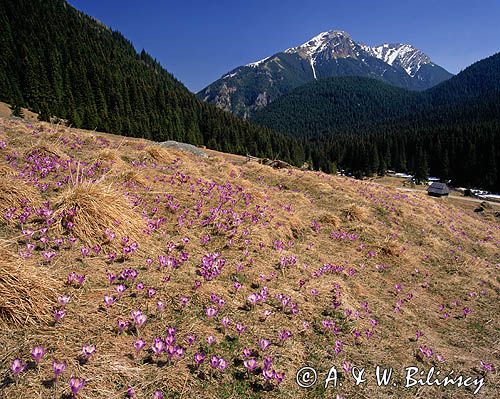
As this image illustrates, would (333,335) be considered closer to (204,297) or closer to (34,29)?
(204,297)

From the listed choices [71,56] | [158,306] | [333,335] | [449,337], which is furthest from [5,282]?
[71,56]

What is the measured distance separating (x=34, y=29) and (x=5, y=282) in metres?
149

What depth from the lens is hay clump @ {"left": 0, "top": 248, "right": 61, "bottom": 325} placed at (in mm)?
3309

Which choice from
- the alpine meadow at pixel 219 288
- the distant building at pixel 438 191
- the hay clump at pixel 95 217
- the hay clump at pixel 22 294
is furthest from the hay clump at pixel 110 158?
the distant building at pixel 438 191

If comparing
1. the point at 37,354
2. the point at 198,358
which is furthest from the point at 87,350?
the point at 198,358

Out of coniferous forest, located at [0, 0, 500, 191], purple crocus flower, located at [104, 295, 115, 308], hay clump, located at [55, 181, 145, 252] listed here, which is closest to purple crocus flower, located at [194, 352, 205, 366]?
purple crocus flower, located at [104, 295, 115, 308]

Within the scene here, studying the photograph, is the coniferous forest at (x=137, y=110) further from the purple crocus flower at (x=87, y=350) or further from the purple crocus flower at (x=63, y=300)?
the purple crocus flower at (x=87, y=350)

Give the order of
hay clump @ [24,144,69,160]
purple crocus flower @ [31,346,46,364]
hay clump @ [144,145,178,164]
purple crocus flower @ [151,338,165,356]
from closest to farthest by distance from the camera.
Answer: purple crocus flower @ [31,346,46,364] → purple crocus flower @ [151,338,165,356] → hay clump @ [24,144,69,160] → hay clump @ [144,145,178,164]

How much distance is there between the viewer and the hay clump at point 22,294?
3309 millimetres

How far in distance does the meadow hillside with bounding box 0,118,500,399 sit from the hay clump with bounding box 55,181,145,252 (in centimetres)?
3

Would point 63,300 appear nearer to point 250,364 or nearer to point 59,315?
point 59,315

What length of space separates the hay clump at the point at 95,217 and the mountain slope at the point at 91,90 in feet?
211

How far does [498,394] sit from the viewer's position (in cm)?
414

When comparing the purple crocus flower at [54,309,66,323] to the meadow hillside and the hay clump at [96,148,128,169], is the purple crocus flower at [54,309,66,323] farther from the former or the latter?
the hay clump at [96,148,128,169]
